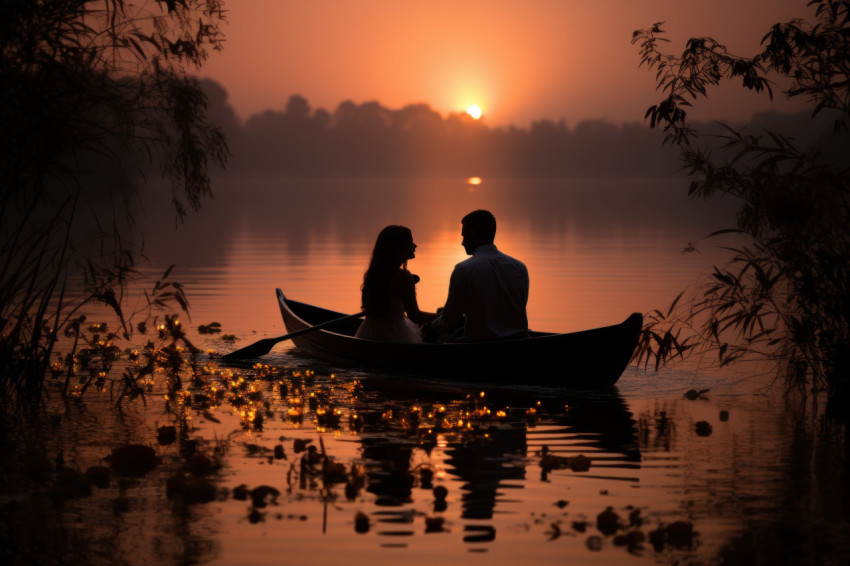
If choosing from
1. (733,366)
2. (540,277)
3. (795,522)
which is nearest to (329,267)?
(540,277)

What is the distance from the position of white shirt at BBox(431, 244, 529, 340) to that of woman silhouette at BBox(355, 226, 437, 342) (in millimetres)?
707

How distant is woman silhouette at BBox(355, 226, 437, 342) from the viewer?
37.6 ft

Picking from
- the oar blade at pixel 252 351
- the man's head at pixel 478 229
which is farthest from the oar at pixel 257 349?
the man's head at pixel 478 229

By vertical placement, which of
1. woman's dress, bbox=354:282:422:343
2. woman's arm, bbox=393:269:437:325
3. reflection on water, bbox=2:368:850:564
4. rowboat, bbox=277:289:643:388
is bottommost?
reflection on water, bbox=2:368:850:564

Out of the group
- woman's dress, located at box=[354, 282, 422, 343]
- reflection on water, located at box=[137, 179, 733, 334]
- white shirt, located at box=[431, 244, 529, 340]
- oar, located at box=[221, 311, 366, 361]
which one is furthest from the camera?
reflection on water, located at box=[137, 179, 733, 334]

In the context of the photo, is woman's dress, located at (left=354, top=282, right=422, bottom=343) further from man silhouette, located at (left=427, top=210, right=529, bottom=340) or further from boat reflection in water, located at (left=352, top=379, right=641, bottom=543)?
man silhouette, located at (left=427, top=210, right=529, bottom=340)

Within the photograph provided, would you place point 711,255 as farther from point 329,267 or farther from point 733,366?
point 733,366

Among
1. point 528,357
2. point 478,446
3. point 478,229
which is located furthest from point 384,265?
point 478,446

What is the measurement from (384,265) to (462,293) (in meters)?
1.17

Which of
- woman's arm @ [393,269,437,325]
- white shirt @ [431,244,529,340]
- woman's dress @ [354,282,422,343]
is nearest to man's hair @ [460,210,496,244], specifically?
white shirt @ [431,244,529,340]

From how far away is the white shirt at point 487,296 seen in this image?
10.7 meters

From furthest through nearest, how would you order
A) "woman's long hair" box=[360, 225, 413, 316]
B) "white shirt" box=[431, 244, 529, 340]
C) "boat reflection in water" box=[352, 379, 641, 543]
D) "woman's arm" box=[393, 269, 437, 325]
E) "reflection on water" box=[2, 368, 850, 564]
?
1. "woman's arm" box=[393, 269, 437, 325]
2. "woman's long hair" box=[360, 225, 413, 316]
3. "white shirt" box=[431, 244, 529, 340]
4. "boat reflection in water" box=[352, 379, 641, 543]
5. "reflection on water" box=[2, 368, 850, 564]

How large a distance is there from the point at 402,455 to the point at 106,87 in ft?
13.2

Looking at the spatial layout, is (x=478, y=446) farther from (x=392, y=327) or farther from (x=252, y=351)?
(x=252, y=351)
